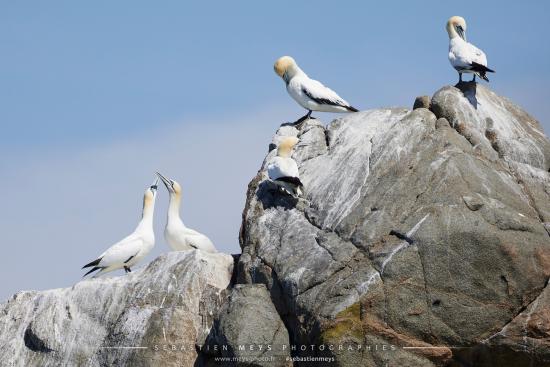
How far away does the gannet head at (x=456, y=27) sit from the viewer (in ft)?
63.4

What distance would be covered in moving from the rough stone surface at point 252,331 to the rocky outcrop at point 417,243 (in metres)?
0.17

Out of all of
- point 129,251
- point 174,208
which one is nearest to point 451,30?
point 174,208

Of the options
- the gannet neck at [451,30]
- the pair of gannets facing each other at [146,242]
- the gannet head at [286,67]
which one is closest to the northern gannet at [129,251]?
the pair of gannets facing each other at [146,242]

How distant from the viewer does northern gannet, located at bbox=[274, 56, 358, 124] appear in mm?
19047

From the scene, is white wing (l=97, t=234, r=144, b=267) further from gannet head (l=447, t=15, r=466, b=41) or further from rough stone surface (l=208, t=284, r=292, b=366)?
gannet head (l=447, t=15, r=466, b=41)

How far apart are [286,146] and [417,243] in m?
3.26

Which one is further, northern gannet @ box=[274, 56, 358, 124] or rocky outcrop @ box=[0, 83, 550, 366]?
northern gannet @ box=[274, 56, 358, 124]

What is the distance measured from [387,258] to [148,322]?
3632 mm

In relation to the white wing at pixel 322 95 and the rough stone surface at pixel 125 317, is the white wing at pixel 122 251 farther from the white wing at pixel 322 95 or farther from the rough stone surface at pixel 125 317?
the white wing at pixel 322 95

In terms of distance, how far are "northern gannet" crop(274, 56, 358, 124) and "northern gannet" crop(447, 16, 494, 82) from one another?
191 centimetres

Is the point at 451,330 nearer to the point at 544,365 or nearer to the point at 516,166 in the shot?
the point at 544,365

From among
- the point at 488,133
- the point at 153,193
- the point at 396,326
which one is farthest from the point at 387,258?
the point at 153,193

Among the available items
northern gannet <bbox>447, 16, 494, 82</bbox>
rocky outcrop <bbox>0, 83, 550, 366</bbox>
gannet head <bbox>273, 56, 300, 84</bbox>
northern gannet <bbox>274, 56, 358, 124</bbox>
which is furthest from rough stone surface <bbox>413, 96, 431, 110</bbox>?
gannet head <bbox>273, 56, 300, 84</bbox>

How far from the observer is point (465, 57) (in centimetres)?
1784
